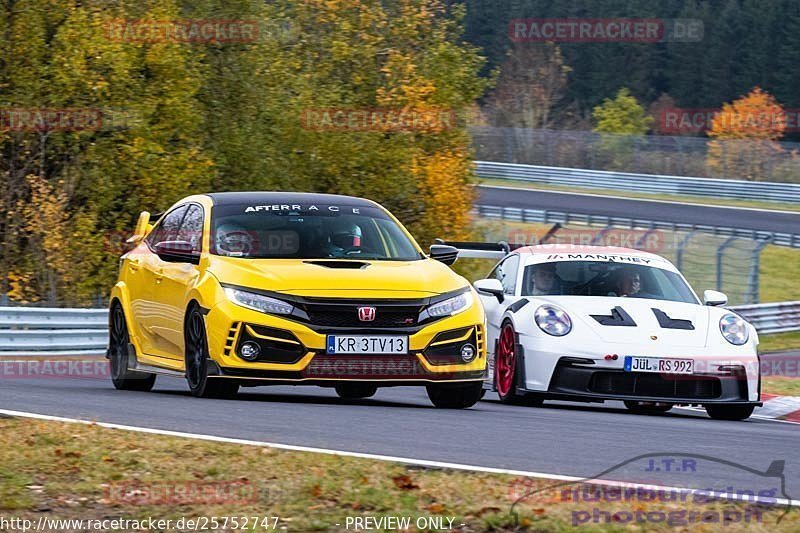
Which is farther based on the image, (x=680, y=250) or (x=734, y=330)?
(x=680, y=250)

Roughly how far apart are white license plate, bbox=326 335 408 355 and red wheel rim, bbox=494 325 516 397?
217 cm

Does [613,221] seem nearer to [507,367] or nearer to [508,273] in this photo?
[508,273]

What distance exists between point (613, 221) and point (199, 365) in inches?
1326

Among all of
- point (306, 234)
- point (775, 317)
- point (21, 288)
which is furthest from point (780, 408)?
point (21, 288)

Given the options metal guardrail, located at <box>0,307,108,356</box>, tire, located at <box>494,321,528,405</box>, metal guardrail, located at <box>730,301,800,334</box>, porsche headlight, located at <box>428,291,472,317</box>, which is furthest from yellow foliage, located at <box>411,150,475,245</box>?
porsche headlight, located at <box>428,291,472,317</box>

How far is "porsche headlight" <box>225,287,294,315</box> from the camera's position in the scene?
1008 centimetres

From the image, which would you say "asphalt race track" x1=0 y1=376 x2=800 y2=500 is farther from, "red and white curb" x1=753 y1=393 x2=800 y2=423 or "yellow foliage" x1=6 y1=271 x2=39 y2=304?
"yellow foliage" x1=6 y1=271 x2=39 y2=304

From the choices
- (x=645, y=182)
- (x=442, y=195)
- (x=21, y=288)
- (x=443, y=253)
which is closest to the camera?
(x=443, y=253)

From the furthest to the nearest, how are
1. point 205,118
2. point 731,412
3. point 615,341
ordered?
1. point 205,118
2. point 731,412
3. point 615,341

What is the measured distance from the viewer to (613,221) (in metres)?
43.2

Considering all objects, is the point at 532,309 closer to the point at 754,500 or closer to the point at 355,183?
the point at 754,500

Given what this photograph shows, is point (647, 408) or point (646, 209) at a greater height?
point (647, 408)

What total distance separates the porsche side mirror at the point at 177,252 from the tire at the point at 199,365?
0.43 metres

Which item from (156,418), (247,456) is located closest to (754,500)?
(247,456)
